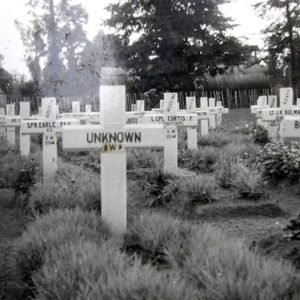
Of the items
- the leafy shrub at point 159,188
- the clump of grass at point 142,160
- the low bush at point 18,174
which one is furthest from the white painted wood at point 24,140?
the leafy shrub at point 159,188

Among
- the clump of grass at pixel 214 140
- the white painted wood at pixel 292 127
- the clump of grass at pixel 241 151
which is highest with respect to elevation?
the white painted wood at pixel 292 127

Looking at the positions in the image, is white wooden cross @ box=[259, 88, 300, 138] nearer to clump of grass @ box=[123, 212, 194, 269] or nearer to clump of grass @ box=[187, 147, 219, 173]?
clump of grass @ box=[187, 147, 219, 173]

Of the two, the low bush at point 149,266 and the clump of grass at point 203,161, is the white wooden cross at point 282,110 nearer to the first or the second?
the clump of grass at point 203,161

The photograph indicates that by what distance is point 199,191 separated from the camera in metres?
7.70

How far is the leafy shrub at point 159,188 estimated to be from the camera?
8.02 meters

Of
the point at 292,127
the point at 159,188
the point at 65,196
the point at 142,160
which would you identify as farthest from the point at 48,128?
the point at 292,127

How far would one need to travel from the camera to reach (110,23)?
108ft

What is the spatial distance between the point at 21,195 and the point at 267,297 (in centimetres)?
582

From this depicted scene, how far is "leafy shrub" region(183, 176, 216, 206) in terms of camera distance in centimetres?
767

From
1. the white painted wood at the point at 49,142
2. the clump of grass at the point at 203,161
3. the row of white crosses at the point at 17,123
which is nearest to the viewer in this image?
the white painted wood at the point at 49,142

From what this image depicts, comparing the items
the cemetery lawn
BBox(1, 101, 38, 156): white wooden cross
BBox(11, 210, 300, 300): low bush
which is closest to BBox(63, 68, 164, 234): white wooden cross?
the cemetery lawn

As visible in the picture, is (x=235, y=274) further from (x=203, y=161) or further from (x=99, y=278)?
(x=203, y=161)

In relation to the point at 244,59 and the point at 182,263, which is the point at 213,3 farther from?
the point at 182,263

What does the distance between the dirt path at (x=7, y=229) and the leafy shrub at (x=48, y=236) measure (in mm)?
172
